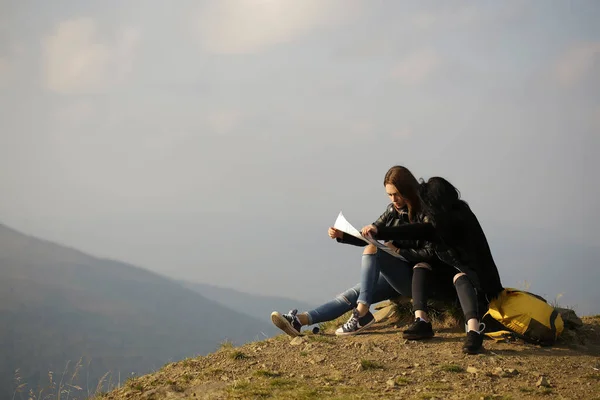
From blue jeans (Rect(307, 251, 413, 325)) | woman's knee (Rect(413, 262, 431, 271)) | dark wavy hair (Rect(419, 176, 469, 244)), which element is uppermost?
dark wavy hair (Rect(419, 176, 469, 244))

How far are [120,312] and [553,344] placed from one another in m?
154

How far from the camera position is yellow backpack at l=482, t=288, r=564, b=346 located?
21.3ft

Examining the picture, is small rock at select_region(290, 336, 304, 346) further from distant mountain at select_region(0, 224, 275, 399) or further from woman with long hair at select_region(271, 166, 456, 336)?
distant mountain at select_region(0, 224, 275, 399)

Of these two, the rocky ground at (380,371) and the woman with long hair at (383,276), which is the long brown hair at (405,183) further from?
the rocky ground at (380,371)

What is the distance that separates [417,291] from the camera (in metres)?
6.68

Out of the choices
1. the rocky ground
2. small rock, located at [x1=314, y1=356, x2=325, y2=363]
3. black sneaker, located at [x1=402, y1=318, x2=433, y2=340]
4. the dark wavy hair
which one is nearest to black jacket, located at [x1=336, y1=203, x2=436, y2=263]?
the dark wavy hair

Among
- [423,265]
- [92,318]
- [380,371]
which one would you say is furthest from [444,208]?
[92,318]

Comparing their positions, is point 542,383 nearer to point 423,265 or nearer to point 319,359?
point 423,265

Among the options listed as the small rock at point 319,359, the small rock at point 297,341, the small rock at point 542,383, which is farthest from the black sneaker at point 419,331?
the small rock at point 542,383

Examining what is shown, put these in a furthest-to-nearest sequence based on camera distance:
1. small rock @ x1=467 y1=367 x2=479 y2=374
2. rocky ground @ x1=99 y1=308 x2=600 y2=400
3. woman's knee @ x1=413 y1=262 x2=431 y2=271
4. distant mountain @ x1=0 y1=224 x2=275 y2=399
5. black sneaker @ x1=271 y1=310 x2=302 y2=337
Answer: distant mountain @ x1=0 y1=224 x2=275 y2=399, black sneaker @ x1=271 y1=310 x2=302 y2=337, woman's knee @ x1=413 y1=262 x2=431 y2=271, small rock @ x1=467 y1=367 x2=479 y2=374, rocky ground @ x1=99 y1=308 x2=600 y2=400

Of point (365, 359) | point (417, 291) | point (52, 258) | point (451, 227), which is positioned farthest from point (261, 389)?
point (52, 258)

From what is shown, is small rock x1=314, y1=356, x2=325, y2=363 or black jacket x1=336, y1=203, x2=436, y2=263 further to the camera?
black jacket x1=336, y1=203, x2=436, y2=263

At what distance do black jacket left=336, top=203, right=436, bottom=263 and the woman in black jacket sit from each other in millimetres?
165

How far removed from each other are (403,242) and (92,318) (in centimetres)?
14390
